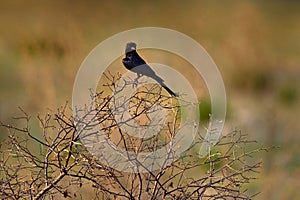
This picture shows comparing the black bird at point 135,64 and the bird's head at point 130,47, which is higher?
the bird's head at point 130,47

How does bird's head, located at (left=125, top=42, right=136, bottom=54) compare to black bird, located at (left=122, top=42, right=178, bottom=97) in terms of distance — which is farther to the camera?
bird's head, located at (left=125, top=42, right=136, bottom=54)

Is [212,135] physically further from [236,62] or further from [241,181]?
[236,62]

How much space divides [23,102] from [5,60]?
1.72 metres

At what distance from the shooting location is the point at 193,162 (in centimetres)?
244

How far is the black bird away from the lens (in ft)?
9.32

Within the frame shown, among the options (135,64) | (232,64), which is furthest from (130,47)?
(232,64)

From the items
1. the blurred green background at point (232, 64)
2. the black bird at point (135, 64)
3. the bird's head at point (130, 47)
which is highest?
the blurred green background at point (232, 64)

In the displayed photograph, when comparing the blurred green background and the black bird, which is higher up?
the blurred green background

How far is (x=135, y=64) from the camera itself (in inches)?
122

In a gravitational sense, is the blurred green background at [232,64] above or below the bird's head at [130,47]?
above

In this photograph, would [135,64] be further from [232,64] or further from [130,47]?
[232,64]

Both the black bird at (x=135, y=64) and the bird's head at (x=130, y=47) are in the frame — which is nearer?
the black bird at (x=135, y=64)

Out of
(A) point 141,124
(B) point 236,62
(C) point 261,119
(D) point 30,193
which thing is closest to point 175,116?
(A) point 141,124

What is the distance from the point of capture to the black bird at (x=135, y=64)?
284 centimetres
